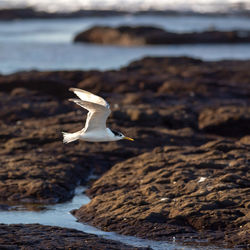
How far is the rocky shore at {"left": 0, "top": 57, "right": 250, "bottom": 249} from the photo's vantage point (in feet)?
28.7

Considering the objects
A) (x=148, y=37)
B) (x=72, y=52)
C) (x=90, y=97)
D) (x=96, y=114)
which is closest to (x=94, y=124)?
(x=96, y=114)

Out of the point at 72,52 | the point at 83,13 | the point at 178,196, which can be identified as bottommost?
the point at 178,196

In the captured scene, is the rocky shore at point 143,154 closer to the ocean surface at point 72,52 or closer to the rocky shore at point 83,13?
the ocean surface at point 72,52

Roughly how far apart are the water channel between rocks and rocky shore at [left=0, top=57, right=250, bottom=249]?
139 millimetres

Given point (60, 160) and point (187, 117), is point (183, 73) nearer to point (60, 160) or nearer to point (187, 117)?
point (187, 117)

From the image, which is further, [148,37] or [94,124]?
[148,37]

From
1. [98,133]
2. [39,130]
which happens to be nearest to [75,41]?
[39,130]

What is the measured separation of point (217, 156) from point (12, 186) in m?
3.31

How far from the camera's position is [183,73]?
20.8m

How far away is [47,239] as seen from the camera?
7.79 metres

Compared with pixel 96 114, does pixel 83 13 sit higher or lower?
higher

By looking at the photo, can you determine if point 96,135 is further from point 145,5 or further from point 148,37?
point 145,5

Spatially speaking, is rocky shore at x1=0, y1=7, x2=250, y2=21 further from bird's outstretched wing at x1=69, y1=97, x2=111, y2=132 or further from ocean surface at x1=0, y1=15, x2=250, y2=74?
bird's outstretched wing at x1=69, y1=97, x2=111, y2=132

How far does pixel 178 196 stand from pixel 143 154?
236 cm
